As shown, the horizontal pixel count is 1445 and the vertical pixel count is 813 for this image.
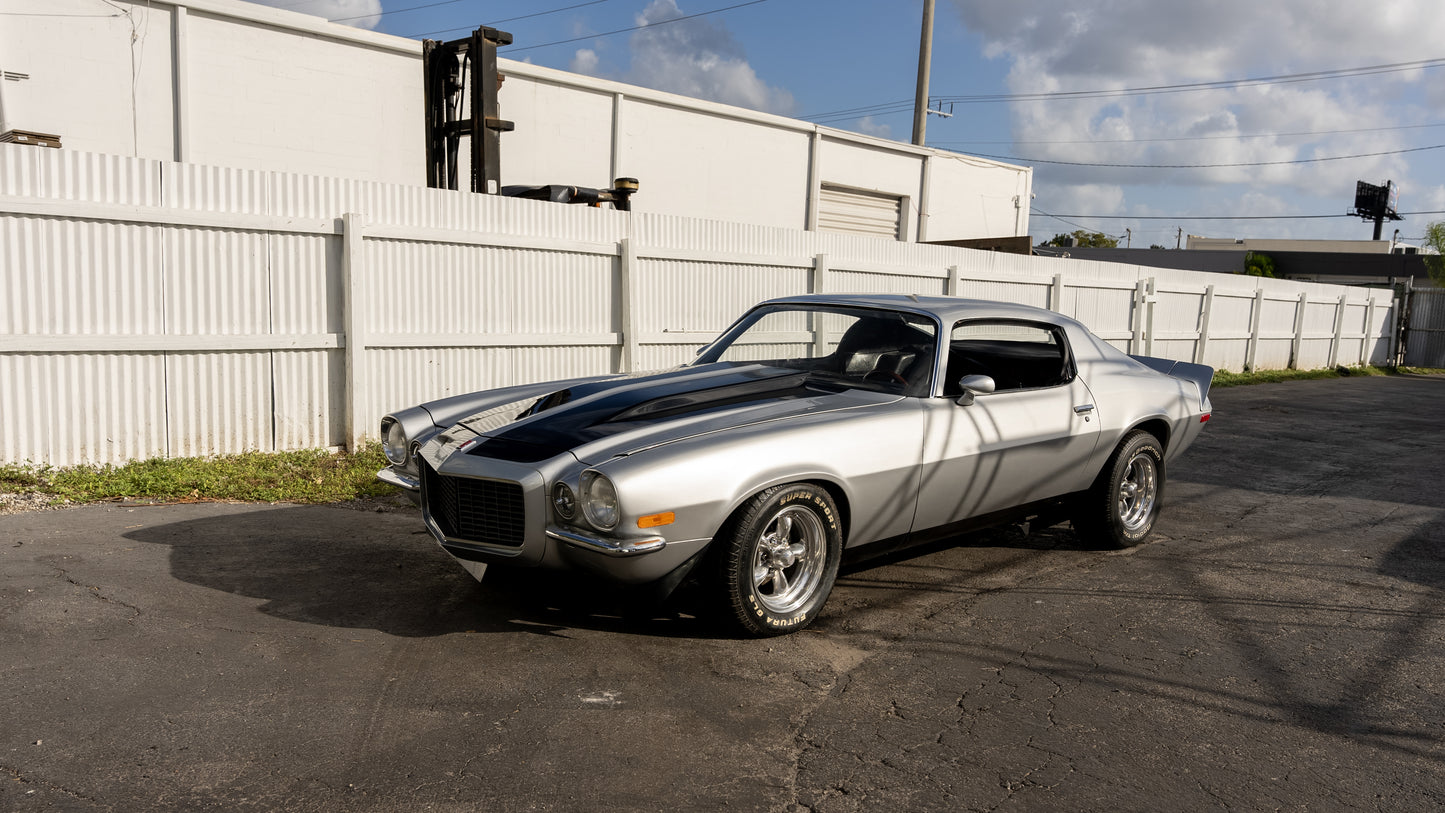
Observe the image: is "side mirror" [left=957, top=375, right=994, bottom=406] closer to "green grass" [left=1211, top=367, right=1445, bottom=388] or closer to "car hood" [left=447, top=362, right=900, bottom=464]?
"car hood" [left=447, top=362, right=900, bottom=464]

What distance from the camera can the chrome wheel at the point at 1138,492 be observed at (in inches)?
245

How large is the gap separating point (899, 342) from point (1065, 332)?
1319 mm

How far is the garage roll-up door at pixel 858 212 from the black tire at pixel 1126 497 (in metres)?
13.8

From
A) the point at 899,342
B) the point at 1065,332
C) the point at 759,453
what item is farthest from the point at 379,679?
the point at 1065,332

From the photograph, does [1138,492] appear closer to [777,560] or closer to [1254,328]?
[777,560]

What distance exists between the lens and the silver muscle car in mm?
4039

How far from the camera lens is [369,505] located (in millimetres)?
6961

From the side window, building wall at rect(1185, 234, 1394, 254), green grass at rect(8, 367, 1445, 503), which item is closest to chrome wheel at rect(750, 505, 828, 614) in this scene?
the side window

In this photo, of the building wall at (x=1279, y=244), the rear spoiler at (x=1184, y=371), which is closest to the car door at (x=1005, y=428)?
the rear spoiler at (x=1184, y=371)

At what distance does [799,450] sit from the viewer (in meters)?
4.31

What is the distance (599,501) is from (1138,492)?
3.90 metres

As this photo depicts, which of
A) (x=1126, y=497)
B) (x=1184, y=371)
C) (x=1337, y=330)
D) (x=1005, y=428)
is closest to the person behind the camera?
(x=1005, y=428)

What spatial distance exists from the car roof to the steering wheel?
1.35 feet

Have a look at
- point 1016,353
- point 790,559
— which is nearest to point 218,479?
point 790,559
